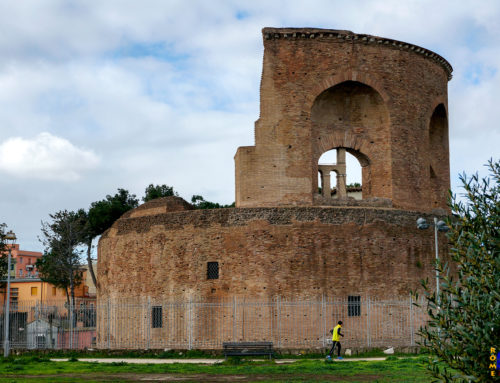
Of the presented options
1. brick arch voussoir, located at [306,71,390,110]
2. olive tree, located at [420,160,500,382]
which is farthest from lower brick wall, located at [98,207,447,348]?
olive tree, located at [420,160,500,382]

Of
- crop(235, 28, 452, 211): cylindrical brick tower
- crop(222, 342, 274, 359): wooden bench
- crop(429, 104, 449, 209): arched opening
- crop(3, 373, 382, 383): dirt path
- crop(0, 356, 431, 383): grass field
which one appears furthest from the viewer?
crop(429, 104, 449, 209): arched opening

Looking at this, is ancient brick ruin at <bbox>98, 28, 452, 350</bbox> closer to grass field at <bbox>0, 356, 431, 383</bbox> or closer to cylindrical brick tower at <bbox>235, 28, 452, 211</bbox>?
cylindrical brick tower at <bbox>235, 28, 452, 211</bbox>

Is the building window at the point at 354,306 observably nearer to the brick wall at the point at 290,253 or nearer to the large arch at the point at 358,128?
the brick wall at the point at 290,253

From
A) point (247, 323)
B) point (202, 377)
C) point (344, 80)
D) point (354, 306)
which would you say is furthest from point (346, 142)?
point (202, 377)

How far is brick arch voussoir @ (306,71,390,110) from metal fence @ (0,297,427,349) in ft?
19.2

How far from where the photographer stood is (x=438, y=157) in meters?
22.8

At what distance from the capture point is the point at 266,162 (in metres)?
19.4

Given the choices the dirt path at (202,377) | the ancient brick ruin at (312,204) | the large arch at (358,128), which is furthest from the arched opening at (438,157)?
the dirt path at (202,377)

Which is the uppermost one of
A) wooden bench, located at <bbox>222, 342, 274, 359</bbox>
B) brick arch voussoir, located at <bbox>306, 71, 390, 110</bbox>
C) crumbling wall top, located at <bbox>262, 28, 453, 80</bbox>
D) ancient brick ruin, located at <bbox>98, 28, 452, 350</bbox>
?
crumbling wall top, located at <bbox>262, 28, 453, 80</bbox>

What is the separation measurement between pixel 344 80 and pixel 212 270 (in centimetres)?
672

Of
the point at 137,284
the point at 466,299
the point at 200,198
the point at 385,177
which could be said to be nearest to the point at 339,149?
the point at 385,177

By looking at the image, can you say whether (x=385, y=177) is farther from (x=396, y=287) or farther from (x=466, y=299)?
(x=466, y=299)

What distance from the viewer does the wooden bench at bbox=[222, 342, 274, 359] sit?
1509 centimetres

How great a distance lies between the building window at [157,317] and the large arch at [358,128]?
629cm
